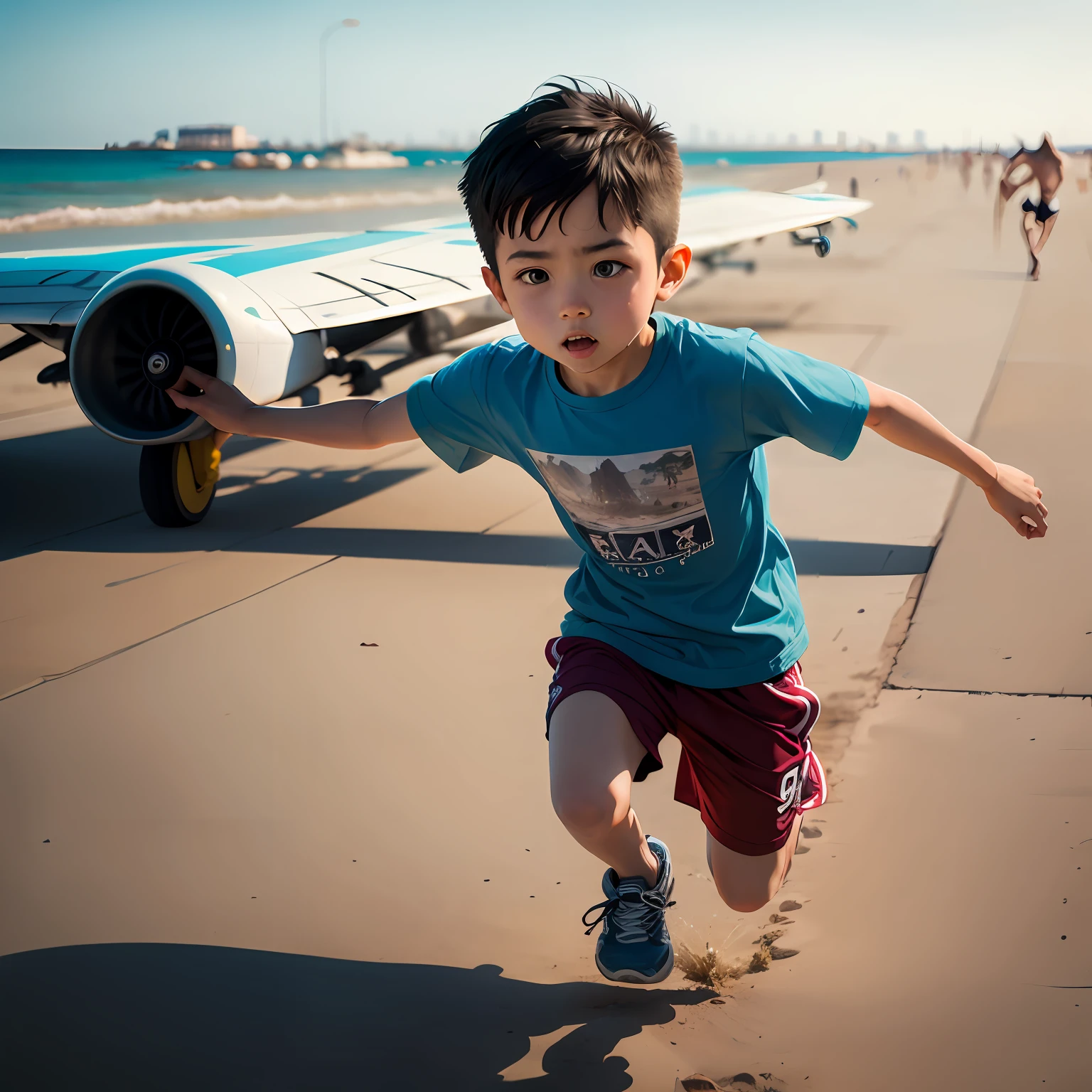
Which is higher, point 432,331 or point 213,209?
point 213,209

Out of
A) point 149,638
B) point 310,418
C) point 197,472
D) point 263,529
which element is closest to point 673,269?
point 310,418

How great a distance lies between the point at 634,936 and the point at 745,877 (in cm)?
30

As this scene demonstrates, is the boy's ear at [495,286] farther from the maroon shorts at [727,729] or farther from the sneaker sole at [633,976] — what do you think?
the sneaker sole at [633,976]

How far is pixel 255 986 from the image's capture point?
2.20m

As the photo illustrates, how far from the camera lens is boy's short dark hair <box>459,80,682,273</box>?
66.6 inches

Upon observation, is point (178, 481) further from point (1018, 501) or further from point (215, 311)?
point (1018, 501)

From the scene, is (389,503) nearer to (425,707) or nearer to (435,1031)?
(425,707)

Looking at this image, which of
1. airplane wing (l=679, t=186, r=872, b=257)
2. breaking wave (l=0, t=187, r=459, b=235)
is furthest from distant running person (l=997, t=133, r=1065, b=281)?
breaking wave (l=0, t=187, r=459, b=235)

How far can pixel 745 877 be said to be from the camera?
85.5 inches

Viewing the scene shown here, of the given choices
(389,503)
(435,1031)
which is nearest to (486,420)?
(435,1031)

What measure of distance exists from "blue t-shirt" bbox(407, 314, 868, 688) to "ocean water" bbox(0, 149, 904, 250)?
94.0ft

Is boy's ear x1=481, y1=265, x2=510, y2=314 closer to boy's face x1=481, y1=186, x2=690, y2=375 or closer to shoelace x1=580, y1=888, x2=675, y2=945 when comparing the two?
boy's face x1=481, y1=186, x2=690, y2=375

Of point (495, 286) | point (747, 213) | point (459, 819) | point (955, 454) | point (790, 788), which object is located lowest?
point (459, 819)

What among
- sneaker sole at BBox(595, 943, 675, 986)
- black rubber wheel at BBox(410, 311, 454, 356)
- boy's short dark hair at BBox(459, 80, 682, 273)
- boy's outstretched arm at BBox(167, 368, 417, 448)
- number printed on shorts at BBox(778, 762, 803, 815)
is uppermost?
boy's short dark hair at BBox(459, 80, 682, 273)
